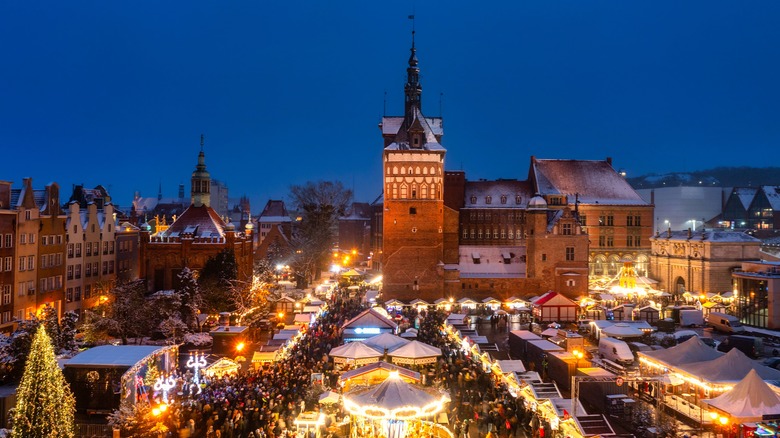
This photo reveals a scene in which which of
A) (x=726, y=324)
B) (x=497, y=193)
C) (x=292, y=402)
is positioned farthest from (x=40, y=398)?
(x=497, y=193)

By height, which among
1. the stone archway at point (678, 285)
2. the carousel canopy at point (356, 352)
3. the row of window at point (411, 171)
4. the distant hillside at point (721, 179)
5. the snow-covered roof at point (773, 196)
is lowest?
the carousel canopy at point (356, 352)

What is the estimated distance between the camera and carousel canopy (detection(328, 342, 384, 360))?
25.1 metres

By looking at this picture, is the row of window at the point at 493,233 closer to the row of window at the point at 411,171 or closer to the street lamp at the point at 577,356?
the row of window at the point at 411,171

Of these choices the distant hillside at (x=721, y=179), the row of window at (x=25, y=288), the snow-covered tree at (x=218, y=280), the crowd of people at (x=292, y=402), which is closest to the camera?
the crowd of people at (x=292, y=402)

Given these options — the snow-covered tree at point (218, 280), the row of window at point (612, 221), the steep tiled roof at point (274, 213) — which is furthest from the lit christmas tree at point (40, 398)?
the steep tiled roof at point (274, 213)

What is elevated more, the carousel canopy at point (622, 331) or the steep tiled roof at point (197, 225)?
the steep tiled roof at point (197, 225)

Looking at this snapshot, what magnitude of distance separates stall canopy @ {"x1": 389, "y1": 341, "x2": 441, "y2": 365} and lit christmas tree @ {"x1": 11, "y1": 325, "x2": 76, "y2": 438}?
13211 millimetres

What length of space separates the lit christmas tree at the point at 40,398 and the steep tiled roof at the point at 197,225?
109ft

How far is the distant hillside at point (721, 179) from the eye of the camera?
148500 millimetres

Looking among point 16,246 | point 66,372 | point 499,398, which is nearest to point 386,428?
point 499,398

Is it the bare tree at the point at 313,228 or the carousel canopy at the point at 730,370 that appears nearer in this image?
the carousel canopy at the point at 730,370

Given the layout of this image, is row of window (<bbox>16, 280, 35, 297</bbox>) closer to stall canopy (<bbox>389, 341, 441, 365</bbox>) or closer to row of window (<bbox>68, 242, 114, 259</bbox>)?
row of window (<bbox>68, 242, 114, 259</bbox>)

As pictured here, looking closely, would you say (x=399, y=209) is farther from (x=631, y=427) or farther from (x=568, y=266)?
(x=631, y=427)

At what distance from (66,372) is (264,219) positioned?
267 ft
